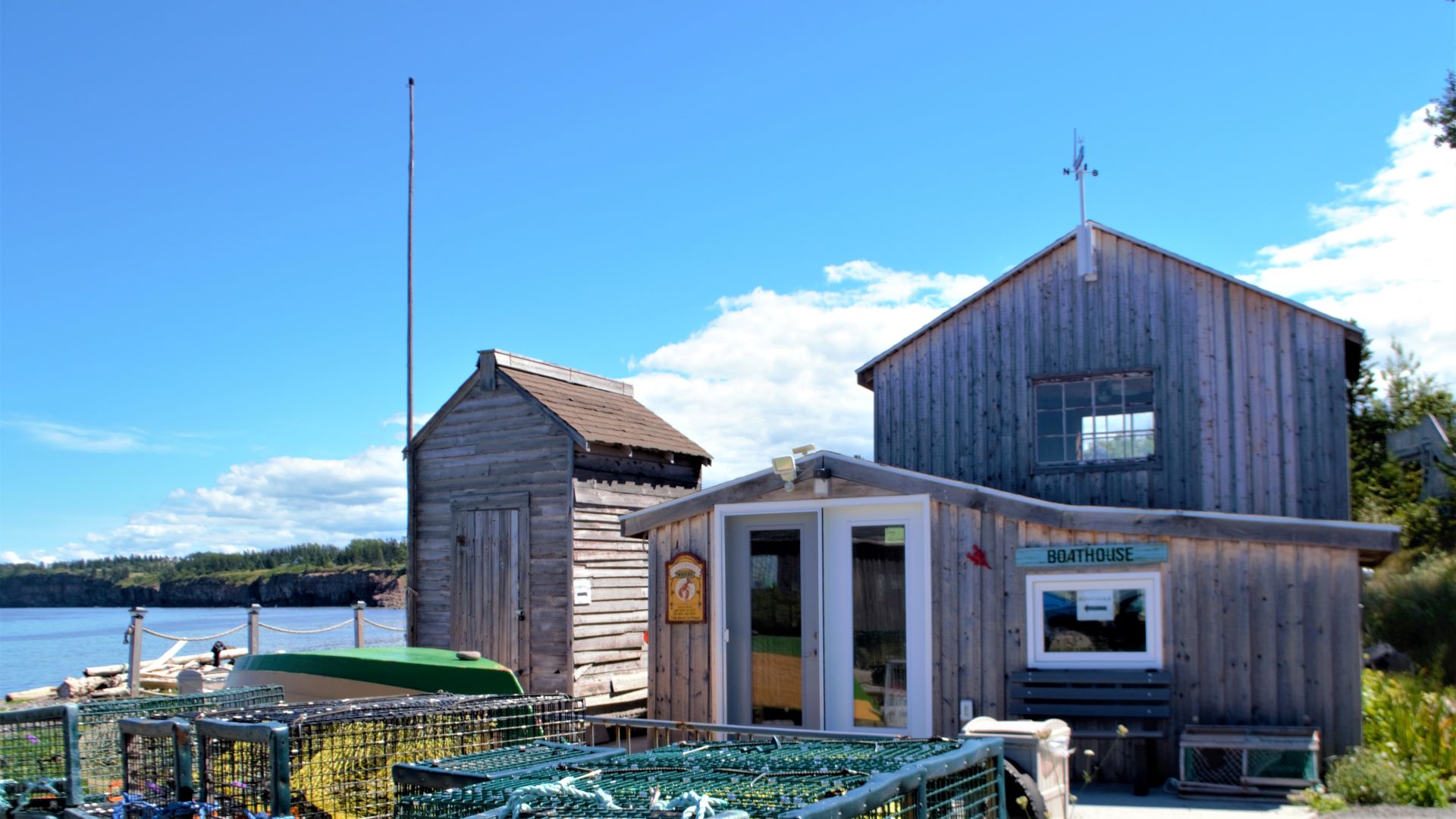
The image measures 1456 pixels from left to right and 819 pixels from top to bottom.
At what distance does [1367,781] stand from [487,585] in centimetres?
1086

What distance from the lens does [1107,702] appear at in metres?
10.0

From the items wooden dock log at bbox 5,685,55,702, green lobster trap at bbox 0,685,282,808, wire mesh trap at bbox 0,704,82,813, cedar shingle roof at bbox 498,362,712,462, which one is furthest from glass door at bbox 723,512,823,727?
wooden dock log at bbox 5,685,55,702

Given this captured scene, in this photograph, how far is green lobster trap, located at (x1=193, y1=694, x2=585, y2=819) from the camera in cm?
462

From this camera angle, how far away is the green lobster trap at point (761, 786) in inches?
106

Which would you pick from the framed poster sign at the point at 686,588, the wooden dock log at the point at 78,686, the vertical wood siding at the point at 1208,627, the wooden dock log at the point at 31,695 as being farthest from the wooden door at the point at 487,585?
the wooden dock log at the point at 78,686

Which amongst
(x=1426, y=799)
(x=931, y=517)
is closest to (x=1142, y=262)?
(x=931, y=517)

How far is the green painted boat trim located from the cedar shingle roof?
558 centimetres

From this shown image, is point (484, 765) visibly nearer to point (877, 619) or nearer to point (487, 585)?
point (877, 619)

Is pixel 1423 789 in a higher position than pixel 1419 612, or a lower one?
lower

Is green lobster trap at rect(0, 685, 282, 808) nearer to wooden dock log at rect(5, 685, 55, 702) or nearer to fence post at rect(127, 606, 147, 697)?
fence post at rect(127, 606, 147, 697)

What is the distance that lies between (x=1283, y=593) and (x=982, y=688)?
2.70 m

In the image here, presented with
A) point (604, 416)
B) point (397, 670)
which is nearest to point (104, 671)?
point (604, 416)

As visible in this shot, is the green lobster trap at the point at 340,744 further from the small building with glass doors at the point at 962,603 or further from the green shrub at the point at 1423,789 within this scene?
the green shrub at the point at 1423,789

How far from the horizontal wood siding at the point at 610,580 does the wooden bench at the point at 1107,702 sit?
6.32m
